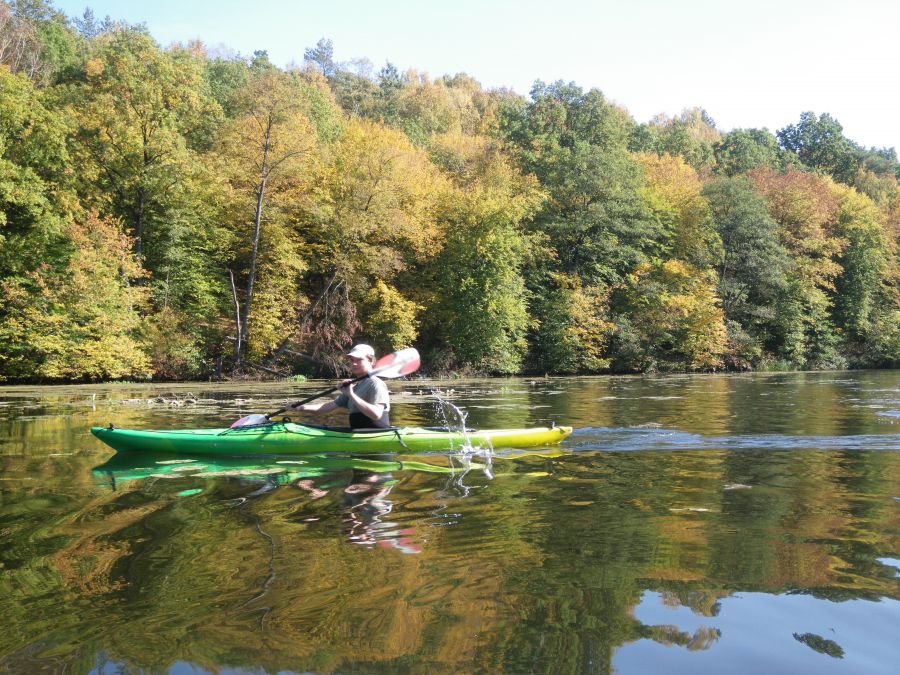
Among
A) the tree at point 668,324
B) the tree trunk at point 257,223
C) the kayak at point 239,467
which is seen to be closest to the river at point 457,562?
the kayak at point 239,467

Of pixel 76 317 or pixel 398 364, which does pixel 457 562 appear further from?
→ pixel 76 317

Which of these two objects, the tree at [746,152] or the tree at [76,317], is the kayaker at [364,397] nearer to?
the tree at [76,317]

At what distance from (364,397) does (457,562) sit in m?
4.45

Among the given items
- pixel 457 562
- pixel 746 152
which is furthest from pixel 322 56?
pixel 457 562

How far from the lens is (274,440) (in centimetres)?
902

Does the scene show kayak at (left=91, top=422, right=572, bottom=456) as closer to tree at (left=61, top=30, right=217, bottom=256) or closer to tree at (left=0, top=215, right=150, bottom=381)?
tree at (left=0, top=215, right=150, bottom=381)

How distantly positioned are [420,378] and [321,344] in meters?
3.86

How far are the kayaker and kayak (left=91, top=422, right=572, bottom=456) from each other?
7.1 inches

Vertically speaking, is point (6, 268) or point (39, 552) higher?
point (6, 268)

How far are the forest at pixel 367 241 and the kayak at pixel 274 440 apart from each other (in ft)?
47.8

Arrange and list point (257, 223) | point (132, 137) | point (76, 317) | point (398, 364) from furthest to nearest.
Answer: point (257, 223)
point (132, 137)
point (76, 317)
point (398, 364)

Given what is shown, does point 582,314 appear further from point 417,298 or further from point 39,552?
point 39,552

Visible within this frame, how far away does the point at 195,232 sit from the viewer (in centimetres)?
2791

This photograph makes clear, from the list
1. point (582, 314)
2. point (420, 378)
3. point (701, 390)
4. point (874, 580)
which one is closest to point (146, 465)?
point (874, 580)
